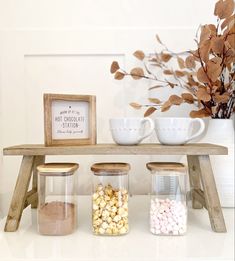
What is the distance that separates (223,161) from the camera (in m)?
1.00

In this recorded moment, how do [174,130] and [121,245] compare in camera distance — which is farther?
[174,130]

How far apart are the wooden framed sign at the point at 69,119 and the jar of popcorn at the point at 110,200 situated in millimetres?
126

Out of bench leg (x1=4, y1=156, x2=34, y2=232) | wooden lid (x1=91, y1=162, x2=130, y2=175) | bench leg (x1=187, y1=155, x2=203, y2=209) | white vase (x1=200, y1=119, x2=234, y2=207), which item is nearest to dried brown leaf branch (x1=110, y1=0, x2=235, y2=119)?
white vase (x1=200, y1=119, x2=234, y2=207)

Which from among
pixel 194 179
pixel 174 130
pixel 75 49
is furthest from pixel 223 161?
pixel 75 49

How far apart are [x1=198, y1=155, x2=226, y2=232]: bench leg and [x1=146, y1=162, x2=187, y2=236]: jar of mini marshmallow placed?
0.05 meters

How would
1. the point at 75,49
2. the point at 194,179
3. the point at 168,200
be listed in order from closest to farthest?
the point at 168,200 → the point at 194,179 → the point at 75,49

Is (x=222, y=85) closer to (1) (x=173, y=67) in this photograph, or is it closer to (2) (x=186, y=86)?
(2) (x=186, y=86)

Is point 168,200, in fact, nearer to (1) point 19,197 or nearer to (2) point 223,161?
(2) point 223,161

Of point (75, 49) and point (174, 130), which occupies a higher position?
point (75, 49)

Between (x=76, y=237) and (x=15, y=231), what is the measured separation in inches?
6.5

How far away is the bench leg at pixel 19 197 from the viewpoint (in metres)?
0.84

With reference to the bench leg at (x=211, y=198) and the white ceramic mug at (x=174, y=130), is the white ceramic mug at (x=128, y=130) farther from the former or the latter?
the bench leg at (x=211, y=198)

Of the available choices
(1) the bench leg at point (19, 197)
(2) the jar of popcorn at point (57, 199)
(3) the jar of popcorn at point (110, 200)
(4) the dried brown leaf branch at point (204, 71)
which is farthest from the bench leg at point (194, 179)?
(1) the bench leg at point (19, 197)

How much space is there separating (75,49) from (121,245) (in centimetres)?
75
